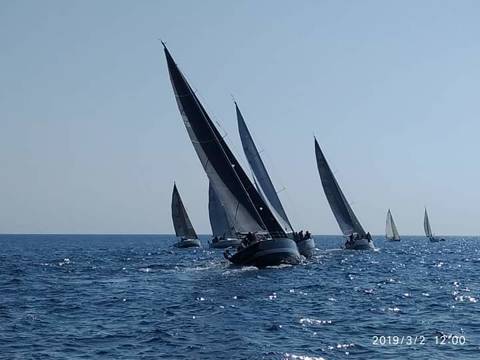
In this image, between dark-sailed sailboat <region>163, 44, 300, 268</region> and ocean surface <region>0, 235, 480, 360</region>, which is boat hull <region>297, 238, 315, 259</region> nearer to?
dark-sailed sailboat <region>163, 44, 300, 268</region>

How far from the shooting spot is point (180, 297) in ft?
112

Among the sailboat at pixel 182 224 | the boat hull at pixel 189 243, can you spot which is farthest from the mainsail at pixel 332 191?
the boat hull at pixel 189 243

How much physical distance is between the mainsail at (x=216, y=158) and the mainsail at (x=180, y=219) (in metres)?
61.0

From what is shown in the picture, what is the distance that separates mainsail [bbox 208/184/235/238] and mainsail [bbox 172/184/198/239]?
1087 centimetres

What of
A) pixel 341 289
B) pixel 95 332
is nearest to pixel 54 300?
pixel 95 332

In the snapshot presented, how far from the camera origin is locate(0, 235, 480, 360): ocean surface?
2127 cm

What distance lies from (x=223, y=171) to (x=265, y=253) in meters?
6.73

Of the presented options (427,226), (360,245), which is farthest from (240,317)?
(427,226)

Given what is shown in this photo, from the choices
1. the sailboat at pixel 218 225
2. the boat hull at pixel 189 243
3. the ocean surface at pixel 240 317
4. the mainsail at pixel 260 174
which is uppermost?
the mainsail at pixel 260 174

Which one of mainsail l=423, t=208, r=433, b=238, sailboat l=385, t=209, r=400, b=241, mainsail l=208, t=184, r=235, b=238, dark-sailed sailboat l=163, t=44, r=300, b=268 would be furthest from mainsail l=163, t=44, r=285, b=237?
mainsail l=423, t=208, r=433, b=238

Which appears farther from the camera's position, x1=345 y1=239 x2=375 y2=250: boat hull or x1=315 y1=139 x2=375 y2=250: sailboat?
x1=345 y1=239 x2=375 y2=250: boat hull

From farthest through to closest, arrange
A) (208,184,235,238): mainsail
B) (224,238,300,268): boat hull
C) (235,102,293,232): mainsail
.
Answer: (208,184,235,238): mainsail
(235,102,293,232): mainsail
(224,238,300,268): boat hull

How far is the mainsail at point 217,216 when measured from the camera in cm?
9494

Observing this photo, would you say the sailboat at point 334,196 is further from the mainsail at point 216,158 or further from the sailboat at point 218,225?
the mainsail at point 216,158
